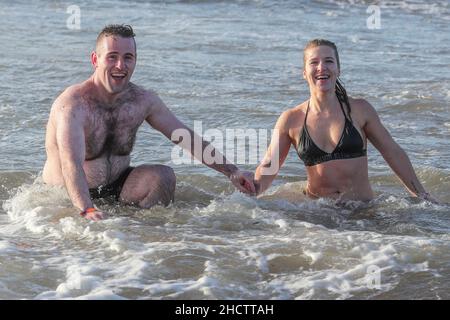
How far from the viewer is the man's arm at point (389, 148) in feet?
21.2

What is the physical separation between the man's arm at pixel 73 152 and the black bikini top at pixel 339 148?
4.96 ft

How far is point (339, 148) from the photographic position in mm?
6449

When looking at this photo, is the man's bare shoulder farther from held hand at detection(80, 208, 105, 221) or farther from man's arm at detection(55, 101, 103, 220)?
held hand at detection(80, 208, 105, 221)

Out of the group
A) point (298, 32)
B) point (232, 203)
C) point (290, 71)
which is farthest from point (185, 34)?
point (232, 203)

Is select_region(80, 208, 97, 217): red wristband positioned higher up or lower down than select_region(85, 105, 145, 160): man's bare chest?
lower down

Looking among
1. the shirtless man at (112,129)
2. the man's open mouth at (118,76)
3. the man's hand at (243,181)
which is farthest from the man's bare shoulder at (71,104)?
the man's hand at (243,181)

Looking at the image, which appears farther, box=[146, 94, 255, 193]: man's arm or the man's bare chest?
box=[146, 94, 255, 193]: man's arm

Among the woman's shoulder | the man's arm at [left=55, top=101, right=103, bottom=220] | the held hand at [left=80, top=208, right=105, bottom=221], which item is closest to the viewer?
the held hand at [left=80, top=208, right=105, bottom=221]

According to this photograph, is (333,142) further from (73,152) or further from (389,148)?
(73,152)

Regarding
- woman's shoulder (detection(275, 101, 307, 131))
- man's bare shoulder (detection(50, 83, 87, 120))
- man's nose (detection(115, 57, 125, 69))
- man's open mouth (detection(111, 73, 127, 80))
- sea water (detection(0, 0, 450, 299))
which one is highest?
man's nose (detection(115, 57, 125, 69))

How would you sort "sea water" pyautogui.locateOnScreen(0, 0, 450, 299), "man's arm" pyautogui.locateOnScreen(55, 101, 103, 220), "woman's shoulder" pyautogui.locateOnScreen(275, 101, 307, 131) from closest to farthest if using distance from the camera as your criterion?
"sea water" pyautogui.locateOnScreen(0, 0, 450, 299) < "man's arm" pyautogui.locateOnScreen(55, 101, 103, 220) < "woman's shoulder" pyautogui.locateOnScreen(275, 101, 307, 131)

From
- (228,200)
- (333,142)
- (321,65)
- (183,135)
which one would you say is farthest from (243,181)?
(321,65)

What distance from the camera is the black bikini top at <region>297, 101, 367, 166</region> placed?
21.1ft

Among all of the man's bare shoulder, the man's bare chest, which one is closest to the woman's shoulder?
the man's bare chest
